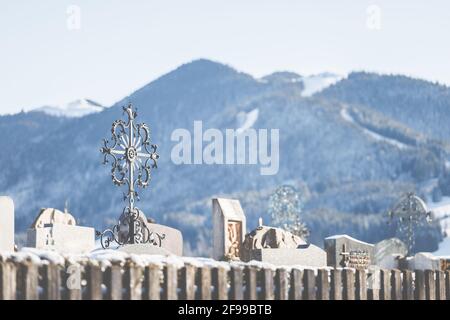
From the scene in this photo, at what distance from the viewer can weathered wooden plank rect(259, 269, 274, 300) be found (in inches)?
756

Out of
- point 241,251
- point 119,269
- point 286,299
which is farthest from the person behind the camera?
point 241,251

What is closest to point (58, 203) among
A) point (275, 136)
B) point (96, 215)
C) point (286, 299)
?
point (96, 215)

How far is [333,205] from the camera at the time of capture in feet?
587

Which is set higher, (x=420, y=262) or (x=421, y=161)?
(x=421, y=161)

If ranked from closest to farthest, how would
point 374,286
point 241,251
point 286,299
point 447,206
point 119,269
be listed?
point 119,269 < point 286,299 < point 374,286 < point 241,251 < point 447,206

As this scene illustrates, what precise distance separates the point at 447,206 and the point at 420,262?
124987mm

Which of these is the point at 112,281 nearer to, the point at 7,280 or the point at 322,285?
the point at 7,280

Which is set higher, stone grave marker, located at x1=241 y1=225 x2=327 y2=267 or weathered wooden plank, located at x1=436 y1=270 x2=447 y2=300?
stone grave marker, located at x1=241 y1=225 x2=327 y2=267

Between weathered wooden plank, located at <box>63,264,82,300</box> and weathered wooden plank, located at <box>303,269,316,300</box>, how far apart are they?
427cm

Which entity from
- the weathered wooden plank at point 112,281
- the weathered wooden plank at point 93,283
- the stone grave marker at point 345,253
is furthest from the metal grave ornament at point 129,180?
the weathered wooden plank at point 93,283

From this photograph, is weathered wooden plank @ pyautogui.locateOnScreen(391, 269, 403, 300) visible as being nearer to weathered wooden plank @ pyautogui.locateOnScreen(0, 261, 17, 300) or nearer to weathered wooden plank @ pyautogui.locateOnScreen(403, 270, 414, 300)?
weathered wooden plank @ pyautogui.locateOnScreen(403, 270, 414, 300)

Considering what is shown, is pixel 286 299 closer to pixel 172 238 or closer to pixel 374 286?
pixel 374 286

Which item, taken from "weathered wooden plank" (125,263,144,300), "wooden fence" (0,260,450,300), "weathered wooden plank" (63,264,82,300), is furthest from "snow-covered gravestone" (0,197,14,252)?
"weathered wooden plank" (63,264,82,300)
